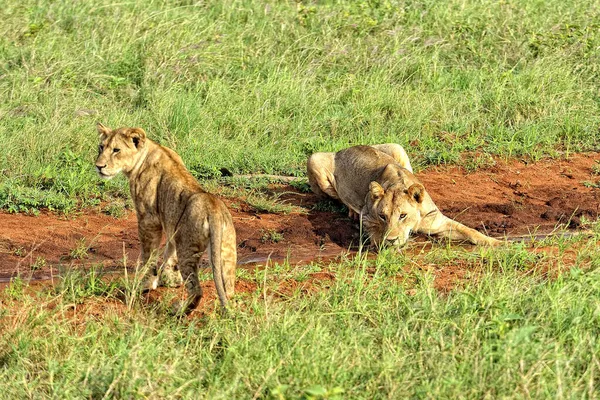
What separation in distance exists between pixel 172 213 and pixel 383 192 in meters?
2.26

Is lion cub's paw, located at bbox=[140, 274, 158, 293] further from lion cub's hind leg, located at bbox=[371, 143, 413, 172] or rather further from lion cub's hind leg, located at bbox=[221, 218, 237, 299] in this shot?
lion cub's hind leg, located at bbox=[371, 143, 413, 172]

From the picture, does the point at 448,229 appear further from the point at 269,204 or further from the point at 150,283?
the point at 150,283

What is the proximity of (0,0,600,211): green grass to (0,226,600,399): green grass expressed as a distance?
3.07m

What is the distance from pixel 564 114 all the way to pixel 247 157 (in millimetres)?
3277

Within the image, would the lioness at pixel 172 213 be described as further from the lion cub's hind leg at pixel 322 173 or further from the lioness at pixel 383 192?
the lion cub's hind leg at pixel 322 173

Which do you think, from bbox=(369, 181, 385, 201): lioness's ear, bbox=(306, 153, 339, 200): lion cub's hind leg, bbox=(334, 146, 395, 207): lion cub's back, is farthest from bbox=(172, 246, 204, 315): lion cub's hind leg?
bbox=(306, 153, 339, 200): lion cub's hind leg

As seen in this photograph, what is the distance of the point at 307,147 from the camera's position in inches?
405

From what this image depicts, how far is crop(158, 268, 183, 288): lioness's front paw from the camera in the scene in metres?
6.61

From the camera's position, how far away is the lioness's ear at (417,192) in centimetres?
807

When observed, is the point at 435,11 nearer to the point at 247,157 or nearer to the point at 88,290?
the point at 247,157

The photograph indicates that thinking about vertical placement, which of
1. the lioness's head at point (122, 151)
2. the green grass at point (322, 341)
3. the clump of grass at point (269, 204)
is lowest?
the clump of grass at point (269, 204)

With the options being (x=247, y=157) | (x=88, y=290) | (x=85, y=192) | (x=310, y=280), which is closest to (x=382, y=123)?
(x=247, y=157)

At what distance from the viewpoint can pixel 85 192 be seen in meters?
8.77

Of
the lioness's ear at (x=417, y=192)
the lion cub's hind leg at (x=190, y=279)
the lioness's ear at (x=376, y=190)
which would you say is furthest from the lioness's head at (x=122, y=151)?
the lioness's ear at (x=417, y=192)
